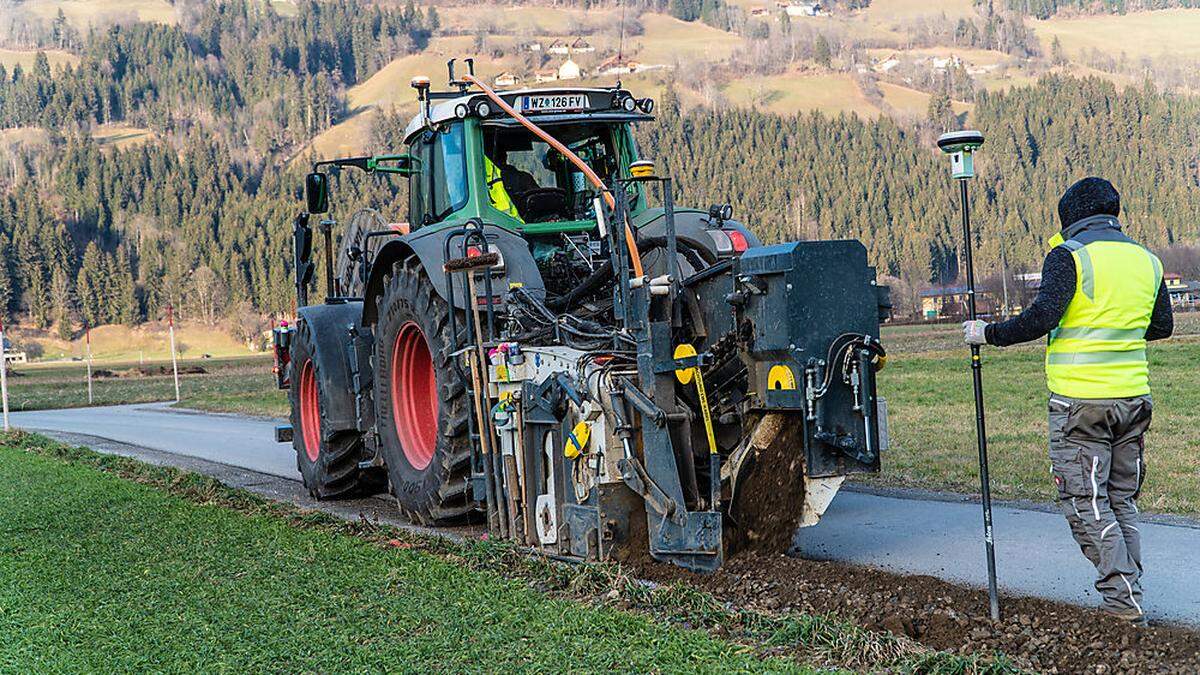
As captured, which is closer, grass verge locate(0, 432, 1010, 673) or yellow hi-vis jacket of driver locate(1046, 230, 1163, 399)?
grass verge locate(0, 432, 1010, 673)

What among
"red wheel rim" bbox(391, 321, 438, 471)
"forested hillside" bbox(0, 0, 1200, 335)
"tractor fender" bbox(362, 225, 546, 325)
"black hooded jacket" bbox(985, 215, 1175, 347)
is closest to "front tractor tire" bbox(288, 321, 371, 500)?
"red wheel rim" bbox(391, 321, 438, 471)

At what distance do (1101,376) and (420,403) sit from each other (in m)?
5.56

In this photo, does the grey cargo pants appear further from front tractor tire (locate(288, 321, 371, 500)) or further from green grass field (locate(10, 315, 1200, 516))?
front tractor tire (locate(288, 321, 371, 500))

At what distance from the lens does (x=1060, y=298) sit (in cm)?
612

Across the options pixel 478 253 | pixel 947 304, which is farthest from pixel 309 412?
pixel 947 304

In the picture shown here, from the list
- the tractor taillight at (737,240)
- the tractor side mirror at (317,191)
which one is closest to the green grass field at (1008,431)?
the tractor taillight at (737,240)

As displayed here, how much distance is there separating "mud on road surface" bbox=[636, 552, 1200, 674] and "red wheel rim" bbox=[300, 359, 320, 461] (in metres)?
5.77

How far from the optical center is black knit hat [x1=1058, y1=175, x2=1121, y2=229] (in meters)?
6.23

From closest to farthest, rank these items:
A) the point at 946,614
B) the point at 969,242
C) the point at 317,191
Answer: the point at 946,614
the point at 969,242
the point at 317,191

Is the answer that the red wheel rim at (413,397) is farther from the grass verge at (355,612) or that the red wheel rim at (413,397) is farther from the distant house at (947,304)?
the distant house at (947,304)

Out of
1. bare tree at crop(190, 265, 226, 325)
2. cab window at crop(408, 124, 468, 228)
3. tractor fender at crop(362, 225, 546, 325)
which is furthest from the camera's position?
bare tree at crop(190, 265, 226, 325)

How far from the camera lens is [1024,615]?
6090mm

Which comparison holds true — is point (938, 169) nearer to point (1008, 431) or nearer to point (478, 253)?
point (1008, 431)

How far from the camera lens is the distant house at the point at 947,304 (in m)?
83.6
